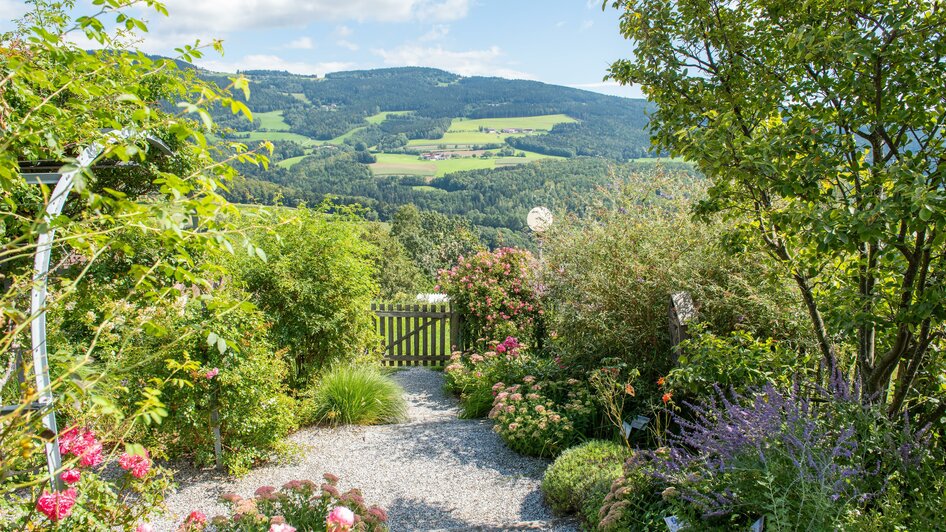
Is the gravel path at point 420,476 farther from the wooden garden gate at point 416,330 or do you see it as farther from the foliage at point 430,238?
the foliage at point 430,238

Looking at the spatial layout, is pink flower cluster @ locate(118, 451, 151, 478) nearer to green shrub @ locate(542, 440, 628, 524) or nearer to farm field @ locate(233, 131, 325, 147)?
green shrub @ locate(542, 440, 628, 524)

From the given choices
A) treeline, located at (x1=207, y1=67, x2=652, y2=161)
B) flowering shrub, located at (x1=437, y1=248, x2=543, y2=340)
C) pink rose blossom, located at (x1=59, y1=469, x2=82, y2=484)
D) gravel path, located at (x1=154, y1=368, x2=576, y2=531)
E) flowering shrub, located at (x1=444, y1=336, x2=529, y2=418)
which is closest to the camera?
pink rose blossom, located at (x1=59, y1=469, x2=82, y2=484)

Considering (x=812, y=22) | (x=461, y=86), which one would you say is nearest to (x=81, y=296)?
(x=812, y=22)

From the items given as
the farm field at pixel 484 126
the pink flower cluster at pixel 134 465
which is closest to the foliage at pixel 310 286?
the pink flower cluster at pixel 134 465

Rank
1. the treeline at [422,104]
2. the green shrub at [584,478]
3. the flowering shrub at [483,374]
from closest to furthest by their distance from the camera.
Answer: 1. the green shrub at [584,478]
2. the flowering shrub at [483,374]
3. the treeline at [422,104]

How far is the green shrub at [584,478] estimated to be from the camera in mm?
3643

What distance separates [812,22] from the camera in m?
2.96

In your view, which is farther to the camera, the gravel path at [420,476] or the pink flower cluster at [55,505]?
the gravel path at [420,476]

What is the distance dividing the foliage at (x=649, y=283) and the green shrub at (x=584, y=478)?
112cm

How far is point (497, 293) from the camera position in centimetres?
865

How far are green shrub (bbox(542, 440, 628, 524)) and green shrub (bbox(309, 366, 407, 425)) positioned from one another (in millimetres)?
2359

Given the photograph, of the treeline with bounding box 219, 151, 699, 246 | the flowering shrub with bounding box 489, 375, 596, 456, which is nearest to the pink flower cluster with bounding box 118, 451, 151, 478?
the flowering shrub with bounding box 489, 375, 596, 456

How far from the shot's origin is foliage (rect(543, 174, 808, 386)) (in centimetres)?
475

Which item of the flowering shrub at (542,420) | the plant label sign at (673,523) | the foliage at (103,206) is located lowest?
the flowering shrub at (542,420)
